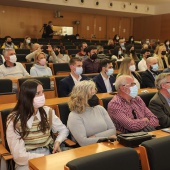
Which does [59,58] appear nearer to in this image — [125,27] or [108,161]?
[108,161]

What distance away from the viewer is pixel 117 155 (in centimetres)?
149

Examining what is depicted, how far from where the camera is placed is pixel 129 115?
2.98 meters

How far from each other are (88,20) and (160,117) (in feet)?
46.2

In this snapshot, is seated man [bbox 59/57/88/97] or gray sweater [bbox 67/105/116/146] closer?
gray sweater [bbox 67/105/116/146]

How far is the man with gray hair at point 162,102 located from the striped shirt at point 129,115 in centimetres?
13

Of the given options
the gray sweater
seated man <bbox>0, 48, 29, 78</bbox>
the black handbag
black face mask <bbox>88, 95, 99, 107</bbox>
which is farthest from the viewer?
seated man <bbox>0, 48, 29, 78</bbox>

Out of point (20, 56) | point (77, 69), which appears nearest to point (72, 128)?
point (77, 69)

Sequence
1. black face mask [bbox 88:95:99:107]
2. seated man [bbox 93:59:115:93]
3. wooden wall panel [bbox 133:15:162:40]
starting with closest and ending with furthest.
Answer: black face mask [bbox 88:95:99:107], seated man [bbox 93:59:115:93], wooden wall panel [bbox 133:15:162:40]

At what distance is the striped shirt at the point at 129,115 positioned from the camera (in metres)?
2.90

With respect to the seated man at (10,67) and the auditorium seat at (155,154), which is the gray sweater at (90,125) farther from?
the seated man at (10,67)

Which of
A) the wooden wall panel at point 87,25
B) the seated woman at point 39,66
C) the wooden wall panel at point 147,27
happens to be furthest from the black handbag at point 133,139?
the wooden wall panel at point 147,27

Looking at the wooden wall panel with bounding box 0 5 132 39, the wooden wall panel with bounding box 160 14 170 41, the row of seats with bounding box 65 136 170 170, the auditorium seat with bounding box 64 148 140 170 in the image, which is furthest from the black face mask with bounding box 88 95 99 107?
the wooden wall panel with bounding box 160 14 170 41

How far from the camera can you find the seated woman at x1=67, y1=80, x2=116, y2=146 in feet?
8.46

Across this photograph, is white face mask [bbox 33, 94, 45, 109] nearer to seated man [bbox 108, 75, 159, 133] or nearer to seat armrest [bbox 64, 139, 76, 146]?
seat armrest [bbox 64, 139, 76, 146]
